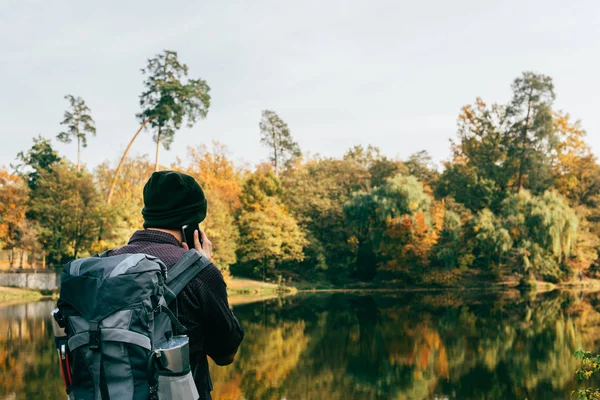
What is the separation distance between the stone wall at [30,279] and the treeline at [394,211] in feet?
4.74

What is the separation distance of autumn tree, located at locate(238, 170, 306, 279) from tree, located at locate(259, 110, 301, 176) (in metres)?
10.9

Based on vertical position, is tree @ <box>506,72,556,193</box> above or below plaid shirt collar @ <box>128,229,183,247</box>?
above

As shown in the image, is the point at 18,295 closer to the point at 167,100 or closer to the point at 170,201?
the point at 167,100

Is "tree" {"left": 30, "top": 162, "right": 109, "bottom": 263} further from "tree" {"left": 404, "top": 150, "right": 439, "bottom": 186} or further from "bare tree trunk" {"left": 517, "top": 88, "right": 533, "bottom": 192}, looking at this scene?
"bare tree trunk" {"left": 517, "top": 88, "right": 533, "bottom": 192}

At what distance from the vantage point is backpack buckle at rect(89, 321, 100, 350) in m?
1.84

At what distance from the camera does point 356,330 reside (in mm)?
15141

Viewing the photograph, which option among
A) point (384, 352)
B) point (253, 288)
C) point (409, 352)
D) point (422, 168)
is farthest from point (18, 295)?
point (422, 168)

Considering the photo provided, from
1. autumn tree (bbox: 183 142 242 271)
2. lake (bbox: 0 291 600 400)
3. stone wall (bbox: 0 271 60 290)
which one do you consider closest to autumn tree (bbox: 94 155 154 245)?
stone wall (bbox: 0 271 60 290)

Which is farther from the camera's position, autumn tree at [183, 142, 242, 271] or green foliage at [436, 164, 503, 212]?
green foliage at [436, 164, 503, 212]

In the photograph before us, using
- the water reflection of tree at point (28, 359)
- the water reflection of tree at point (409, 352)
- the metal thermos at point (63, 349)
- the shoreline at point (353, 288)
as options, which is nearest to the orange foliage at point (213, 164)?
the shoreline at point (353, 288)

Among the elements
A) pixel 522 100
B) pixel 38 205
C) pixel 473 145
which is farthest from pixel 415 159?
pixel 38 205

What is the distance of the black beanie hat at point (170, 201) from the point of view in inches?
86.8

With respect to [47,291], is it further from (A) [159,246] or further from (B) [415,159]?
(A) [159,246]

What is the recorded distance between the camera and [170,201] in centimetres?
221
